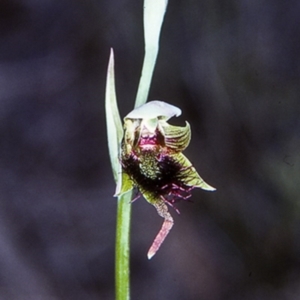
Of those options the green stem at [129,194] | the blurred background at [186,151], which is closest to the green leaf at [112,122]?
the green stem at [129,194]

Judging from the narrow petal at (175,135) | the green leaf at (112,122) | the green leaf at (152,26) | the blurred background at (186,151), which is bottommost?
the blurred background at (186,151)

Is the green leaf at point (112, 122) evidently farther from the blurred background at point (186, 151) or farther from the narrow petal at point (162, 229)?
the blurred background at point (186, 151)

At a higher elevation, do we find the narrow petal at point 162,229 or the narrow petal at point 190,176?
the narrow petal at point 190,176

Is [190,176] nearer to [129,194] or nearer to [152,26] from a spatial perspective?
[129,194]

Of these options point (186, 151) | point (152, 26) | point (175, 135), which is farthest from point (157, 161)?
point (186, 151)

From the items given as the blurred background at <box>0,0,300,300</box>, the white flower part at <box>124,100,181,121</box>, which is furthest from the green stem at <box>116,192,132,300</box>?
the blurred background at <box>0,0,300,300</box>

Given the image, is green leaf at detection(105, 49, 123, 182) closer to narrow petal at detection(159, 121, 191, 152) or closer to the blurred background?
narrow petal at detection(159, 121, 191, 152)

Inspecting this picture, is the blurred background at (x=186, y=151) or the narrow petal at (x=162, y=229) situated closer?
the narrow petal at (x=162, y=229)
